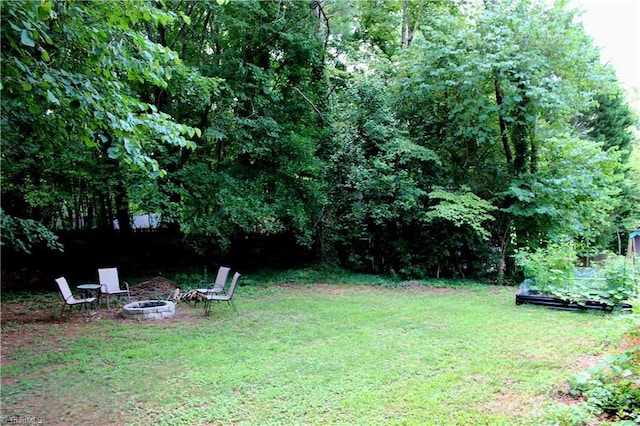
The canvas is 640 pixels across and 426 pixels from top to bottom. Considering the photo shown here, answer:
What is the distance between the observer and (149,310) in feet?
20.6

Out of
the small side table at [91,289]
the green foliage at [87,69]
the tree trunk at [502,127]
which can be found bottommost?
the small side table at [91,289]

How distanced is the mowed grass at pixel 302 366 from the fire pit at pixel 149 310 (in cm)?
19

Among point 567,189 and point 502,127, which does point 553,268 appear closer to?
point 567,189

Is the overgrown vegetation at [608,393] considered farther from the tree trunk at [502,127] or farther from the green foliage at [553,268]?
the tree trunk at [502,127]

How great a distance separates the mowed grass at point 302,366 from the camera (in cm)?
311

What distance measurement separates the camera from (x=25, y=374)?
4023mm

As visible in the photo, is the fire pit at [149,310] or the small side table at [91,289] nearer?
the fire pit at [149,310]

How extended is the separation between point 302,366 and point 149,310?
3.41 meters

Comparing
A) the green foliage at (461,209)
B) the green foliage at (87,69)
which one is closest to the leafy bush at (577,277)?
the green foliage at (461,209)

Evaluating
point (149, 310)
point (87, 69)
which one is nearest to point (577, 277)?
point (149, 310)

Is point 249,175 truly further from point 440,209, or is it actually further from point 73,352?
point 73,352

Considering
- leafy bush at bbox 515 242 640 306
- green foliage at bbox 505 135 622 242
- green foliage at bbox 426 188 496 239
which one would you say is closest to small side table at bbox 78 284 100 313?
green foliage at bbox 426 188 496 239

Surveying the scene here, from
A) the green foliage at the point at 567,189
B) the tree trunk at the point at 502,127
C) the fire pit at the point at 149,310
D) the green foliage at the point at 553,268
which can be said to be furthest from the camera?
the tree trunk at the point at 502,127

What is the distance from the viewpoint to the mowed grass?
311 cm
